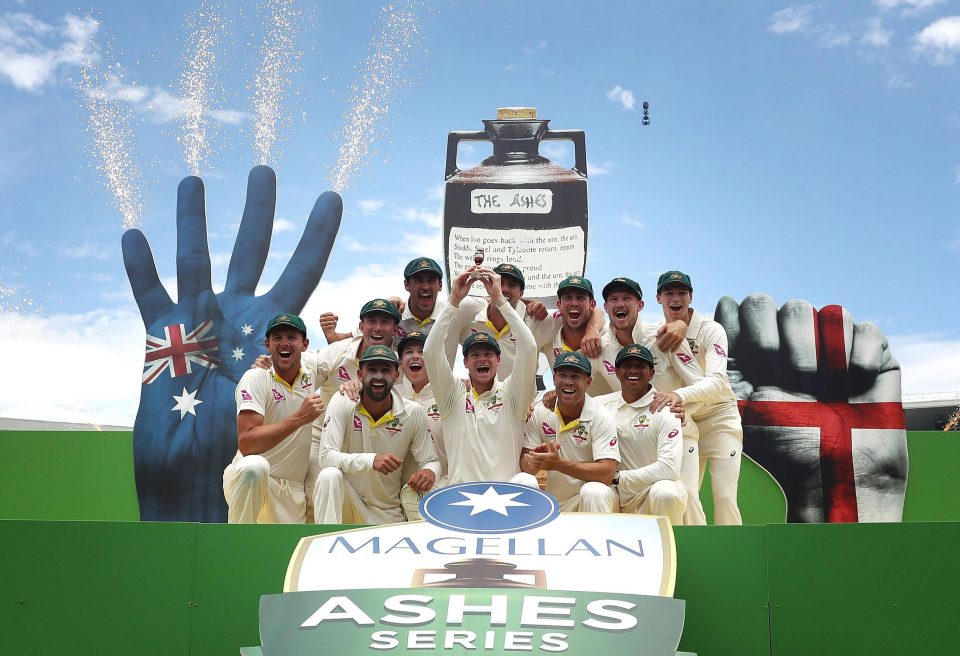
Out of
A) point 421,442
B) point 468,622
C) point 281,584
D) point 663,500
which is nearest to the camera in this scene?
point 468,622

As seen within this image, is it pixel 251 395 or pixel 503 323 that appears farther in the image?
pixel 503 323

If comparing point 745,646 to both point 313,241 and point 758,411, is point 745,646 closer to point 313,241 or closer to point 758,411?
point 758,411

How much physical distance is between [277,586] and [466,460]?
1.67 metres

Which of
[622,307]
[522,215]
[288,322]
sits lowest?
[288,322]

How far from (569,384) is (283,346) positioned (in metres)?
2.10

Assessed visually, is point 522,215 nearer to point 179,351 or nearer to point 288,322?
point 288,322

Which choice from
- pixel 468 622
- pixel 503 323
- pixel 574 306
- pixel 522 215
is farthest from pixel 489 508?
pixel 522 215

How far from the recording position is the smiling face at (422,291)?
679cm

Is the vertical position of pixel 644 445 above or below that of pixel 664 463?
above

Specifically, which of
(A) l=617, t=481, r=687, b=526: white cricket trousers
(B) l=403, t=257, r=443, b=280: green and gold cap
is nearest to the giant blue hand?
(B) l=403, t=257, r=443, b=280: green and gold cap

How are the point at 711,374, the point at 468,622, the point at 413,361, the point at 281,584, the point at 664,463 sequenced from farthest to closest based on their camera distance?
the point at 711,374
the point at 413,361
the point at 664,463
the point at 281,584
the point at 468,622

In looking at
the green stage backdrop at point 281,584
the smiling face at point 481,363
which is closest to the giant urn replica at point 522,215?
the smiling face at point 481,363

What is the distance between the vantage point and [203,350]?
34.8 feet

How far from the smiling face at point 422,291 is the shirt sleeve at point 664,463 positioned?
6.81ft
